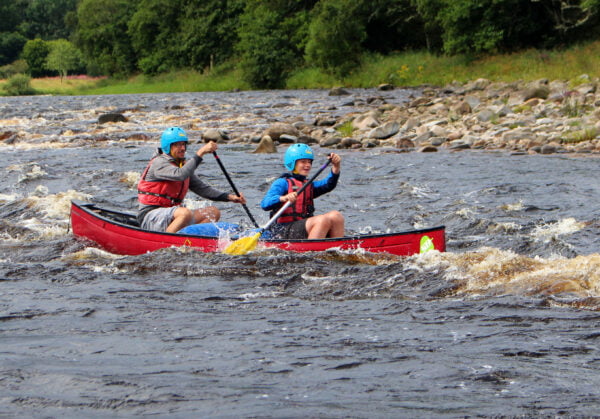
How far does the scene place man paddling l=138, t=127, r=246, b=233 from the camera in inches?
301

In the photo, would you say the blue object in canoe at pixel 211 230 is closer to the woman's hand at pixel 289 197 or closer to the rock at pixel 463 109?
the woman's hand at pixel 289 197

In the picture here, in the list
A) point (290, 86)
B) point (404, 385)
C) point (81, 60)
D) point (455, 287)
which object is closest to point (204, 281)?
point (455, 287)

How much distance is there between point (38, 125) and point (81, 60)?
4819cm

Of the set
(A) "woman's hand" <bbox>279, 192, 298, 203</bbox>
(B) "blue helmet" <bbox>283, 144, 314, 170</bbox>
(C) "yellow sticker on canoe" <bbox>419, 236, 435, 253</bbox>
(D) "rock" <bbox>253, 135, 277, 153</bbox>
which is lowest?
(D) "rock" <bbox>253, 135, 277, 153</bbox>

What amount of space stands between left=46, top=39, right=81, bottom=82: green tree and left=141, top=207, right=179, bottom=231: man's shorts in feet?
212

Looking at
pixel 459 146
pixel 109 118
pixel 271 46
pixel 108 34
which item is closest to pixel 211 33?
pixel 271 46

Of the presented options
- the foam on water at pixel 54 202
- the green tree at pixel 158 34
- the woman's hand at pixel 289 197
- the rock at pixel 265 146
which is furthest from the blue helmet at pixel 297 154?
the green tree at pixel 158 34

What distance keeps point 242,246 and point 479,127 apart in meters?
11.4

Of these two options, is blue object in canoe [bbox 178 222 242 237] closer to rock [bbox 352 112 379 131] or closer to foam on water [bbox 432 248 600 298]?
foam on water [bbox 432 248 600 298]

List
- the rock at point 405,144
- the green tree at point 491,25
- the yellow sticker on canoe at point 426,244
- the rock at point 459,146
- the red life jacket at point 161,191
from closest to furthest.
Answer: the yellow sticker on canoe at point 426,244 < the red life jacket at point 161,191 < the rock at point 459,146 < the rock at point 405,144 < the green tree at point 491,25

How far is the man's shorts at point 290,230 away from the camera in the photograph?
7.47 m

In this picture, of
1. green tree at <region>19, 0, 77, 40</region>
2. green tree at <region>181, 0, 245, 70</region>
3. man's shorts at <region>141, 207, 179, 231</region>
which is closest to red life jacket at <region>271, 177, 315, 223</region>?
man's shorts at <region>141, 207, 179, 231</region>

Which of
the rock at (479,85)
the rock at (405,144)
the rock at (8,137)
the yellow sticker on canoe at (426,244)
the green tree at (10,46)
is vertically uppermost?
the green tree at (10,46)

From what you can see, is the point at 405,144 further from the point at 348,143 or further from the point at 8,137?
the point at 8,137
